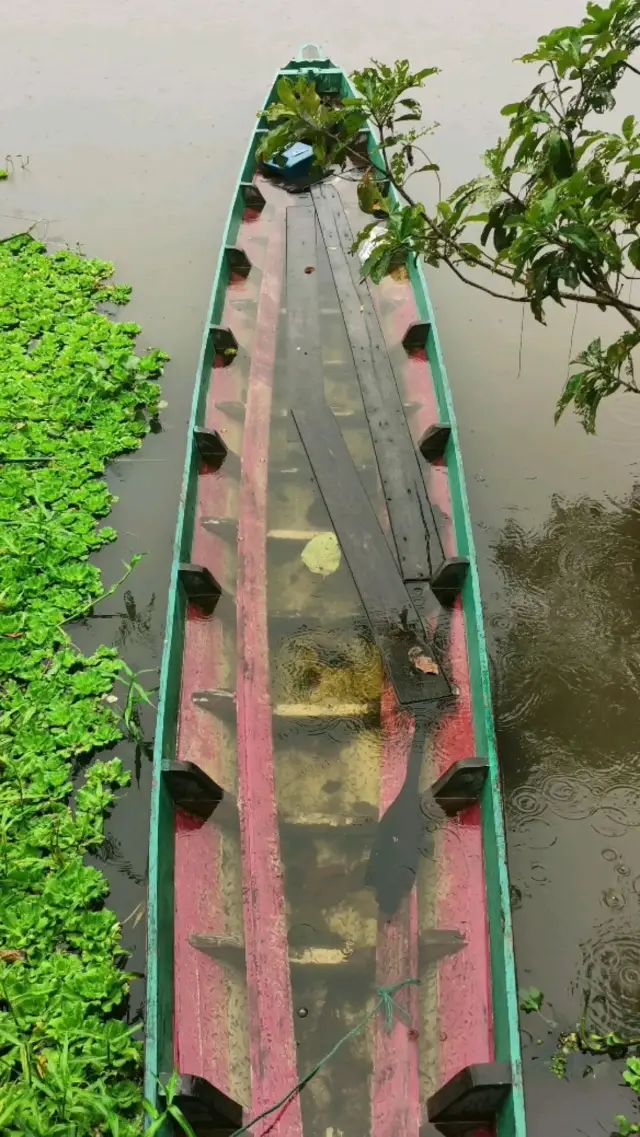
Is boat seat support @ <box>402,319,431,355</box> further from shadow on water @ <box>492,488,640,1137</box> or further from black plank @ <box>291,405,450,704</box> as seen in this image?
shadow on water @ <box>492,488,640,1137</box>

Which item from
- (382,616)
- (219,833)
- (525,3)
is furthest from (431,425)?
(525,3)

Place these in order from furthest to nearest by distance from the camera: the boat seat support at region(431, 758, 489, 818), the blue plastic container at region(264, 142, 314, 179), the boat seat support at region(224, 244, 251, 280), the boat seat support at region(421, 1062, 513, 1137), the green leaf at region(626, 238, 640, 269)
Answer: the blue plastic container at region(264, 142, 314, 179), the boat seat support at region(224, 244, 251, 280), the boat seat support at region(431, 758, 489, 818), the green leaf at region(626, 238, 640, 269), the boat seat support at region(421, 1062, 513, 1137)

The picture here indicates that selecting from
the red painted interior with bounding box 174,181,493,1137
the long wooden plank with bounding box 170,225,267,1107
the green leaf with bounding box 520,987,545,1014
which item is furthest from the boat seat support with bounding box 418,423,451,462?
the green leaf with bounding box 520,987,545,1014

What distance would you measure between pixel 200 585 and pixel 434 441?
1.68m

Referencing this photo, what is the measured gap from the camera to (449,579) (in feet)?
13.1

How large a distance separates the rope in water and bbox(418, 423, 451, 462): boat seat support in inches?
113

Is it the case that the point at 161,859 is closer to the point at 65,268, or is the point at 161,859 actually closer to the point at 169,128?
the point at 65,268

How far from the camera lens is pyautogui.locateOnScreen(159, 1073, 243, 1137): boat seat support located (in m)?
2.55

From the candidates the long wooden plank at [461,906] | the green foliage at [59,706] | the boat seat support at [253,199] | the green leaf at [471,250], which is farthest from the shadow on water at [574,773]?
the boat seat support at [253,199]

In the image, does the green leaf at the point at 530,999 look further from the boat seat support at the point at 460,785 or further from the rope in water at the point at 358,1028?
the boat seat support at the point at 460,785

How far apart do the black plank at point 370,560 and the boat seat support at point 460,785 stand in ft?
1.45

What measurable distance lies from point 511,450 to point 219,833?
11.5ft

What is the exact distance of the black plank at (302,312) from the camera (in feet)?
17.5

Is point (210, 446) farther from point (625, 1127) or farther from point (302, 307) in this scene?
point (625, 1127)
